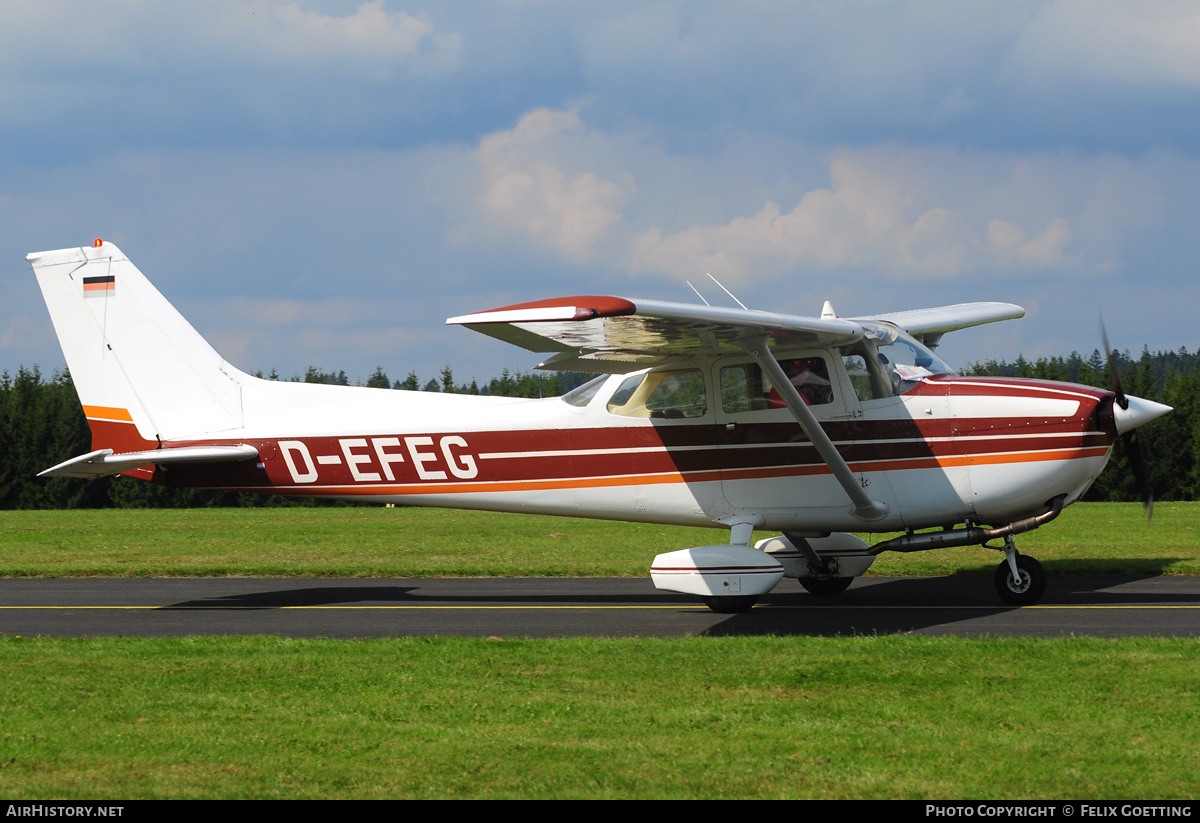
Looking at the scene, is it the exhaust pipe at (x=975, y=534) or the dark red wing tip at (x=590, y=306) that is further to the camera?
the exhaust pipe at (x=975, y=534)

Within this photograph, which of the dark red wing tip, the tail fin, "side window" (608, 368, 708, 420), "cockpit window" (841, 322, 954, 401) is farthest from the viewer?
the tail fin

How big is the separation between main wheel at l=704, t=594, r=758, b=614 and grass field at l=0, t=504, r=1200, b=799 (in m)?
1.61

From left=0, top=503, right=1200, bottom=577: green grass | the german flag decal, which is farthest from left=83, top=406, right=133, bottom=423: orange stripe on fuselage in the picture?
left=0, top=503, right=1200, bottom=577: green grass

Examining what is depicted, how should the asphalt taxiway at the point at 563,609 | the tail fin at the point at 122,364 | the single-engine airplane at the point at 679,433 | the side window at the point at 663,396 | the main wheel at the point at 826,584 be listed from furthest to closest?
the tail fin at the point at 122,364
the main wheel at the point at 826,584
the side window at the point at 663,396
the single-engine airplane at the point at 679,433
the asphalt taxiway at the point at 563,609

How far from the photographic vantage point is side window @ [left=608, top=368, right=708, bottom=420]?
1096 centimetres

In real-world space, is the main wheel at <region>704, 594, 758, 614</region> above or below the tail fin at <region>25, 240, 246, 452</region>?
below

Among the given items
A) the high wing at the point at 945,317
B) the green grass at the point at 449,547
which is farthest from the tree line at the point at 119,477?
the high wing at the point at 945,317

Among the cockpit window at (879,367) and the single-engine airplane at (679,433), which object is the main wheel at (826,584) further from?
the cockpit window at (879,367)

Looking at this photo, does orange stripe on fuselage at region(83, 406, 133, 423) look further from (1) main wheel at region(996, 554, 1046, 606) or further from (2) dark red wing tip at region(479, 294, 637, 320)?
(1) main wheel at region(996, 554, 1046, 606)

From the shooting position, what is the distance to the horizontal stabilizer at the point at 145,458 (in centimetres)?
1166

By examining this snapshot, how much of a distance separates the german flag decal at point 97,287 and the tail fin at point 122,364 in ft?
0.04

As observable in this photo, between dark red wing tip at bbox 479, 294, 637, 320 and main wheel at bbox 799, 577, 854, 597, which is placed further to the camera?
main wheel at bbox 799, 577, 854, 597

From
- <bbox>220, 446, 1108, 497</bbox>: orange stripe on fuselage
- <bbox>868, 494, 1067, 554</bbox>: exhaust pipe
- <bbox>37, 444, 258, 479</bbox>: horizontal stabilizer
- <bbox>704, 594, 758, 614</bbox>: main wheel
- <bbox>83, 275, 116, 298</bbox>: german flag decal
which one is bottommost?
<bbox>704, 594, 758, 614</bbox>: main wheel
